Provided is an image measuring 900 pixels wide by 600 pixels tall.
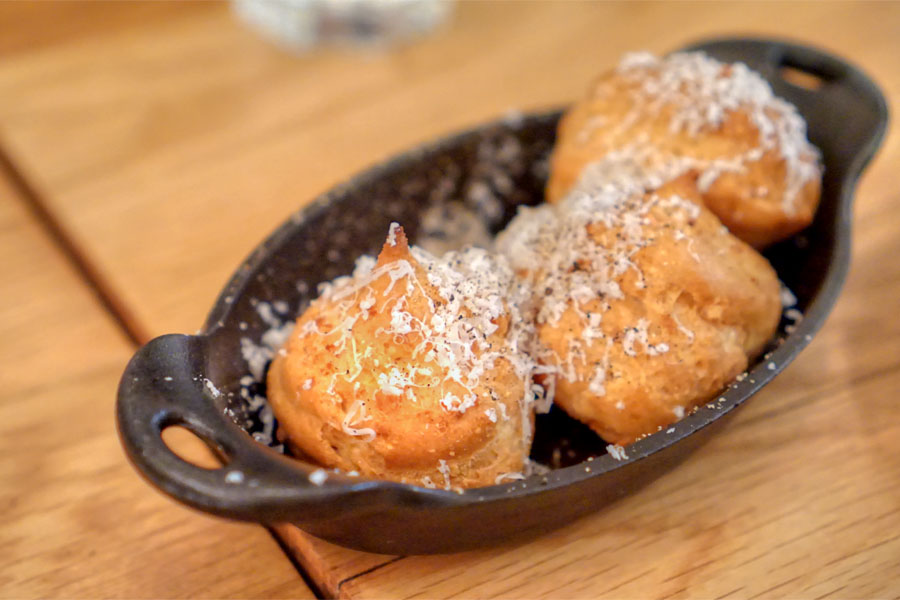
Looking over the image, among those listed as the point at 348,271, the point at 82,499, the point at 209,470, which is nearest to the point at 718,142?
the point at 348,271

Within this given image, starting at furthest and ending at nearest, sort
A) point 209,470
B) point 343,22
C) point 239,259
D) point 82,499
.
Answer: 1. point 343,22
2. point 239,259
3. point 82,499
4. point 209,470

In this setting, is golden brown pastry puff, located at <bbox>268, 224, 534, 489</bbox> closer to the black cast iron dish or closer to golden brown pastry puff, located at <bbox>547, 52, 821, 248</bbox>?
the black cast iron dish

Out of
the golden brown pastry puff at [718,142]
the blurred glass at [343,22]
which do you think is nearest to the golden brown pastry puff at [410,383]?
the golden brown pastry puff at [718,142]

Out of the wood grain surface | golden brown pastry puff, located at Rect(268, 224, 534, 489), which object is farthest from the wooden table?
golden brown pastry puff, located at Rect(268, 224, 534, 489)

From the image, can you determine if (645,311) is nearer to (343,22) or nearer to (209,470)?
(209,470)

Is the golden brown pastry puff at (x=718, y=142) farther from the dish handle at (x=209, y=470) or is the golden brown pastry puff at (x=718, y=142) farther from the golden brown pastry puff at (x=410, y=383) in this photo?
the dish handle at (x=209, y=470)

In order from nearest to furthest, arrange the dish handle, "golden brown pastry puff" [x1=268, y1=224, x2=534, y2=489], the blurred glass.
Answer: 1. the dish handle
2. "golden brown pastry puff" [x1=268, y1=224, x2=534, y2=489]
3. the blurred glass

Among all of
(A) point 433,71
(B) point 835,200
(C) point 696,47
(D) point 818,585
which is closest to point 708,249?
(B) point 835,200
